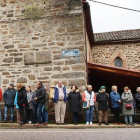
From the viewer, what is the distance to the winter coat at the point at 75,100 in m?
7.04

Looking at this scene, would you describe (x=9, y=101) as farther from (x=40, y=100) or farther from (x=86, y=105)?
(x=86, y=105)

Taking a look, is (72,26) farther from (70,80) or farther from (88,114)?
(88,114)

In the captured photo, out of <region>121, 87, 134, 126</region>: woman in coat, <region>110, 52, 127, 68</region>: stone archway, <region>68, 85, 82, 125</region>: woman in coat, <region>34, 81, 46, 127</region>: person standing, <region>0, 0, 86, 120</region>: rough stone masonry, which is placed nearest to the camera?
<region>34, 81, 46, 127</region>: person standing

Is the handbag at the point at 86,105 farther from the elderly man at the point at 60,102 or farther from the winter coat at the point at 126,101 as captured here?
the winter coat at the point at 126,101

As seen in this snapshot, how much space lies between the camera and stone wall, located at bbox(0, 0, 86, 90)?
26.7ft

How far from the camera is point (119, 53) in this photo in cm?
1452

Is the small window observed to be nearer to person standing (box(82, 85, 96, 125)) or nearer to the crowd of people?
the crowd of people

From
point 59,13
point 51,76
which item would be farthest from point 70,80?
point 59,13

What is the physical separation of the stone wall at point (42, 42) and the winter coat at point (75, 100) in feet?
2.60

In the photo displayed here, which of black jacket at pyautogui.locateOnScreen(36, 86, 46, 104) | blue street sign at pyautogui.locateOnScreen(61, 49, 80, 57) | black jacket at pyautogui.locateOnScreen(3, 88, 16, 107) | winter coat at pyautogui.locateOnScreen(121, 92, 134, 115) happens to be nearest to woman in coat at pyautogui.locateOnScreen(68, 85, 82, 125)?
black jacket at pyautogui.locateOnScreen(36, 86, 46, 104)

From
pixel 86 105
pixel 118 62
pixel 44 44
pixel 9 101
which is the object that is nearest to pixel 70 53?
pixel 44 44

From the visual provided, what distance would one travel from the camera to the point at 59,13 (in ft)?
28.0

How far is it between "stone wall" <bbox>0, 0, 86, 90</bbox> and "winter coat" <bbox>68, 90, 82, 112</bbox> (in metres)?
0.79

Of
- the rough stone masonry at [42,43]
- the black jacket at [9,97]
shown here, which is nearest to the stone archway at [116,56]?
the rough stone masonry at [42,43]
